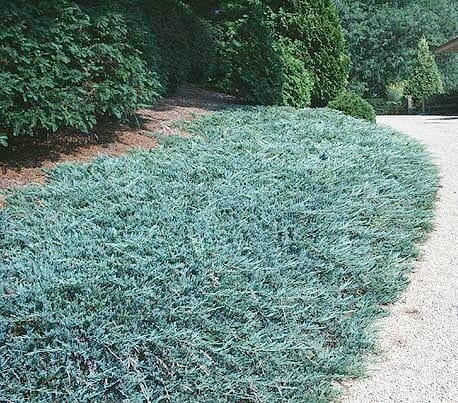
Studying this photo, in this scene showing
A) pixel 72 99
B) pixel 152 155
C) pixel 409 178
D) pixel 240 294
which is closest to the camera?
pixel 240 294

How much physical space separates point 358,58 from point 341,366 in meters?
36.4

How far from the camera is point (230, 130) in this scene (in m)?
6.22

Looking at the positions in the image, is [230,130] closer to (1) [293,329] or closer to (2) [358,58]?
(1) [293,329]

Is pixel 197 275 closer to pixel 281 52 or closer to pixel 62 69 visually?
pixel 62 69

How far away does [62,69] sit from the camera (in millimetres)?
4457

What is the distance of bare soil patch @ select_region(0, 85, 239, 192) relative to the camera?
4.35m

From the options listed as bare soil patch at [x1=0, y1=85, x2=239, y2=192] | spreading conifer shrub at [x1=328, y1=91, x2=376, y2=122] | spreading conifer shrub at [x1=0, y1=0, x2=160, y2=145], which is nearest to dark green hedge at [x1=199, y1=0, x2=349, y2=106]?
spreading conifer shrub at [x1=328, y1=91, x2=376, y2=122]

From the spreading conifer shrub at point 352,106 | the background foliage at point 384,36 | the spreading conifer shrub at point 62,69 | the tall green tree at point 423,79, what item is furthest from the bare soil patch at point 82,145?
the background foliage at point 384,36

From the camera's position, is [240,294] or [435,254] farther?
[435,254]

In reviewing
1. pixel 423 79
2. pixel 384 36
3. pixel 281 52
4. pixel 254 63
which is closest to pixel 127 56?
pixel 254 63

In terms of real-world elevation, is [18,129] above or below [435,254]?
above

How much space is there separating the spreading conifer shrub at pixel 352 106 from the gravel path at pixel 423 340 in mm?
4370

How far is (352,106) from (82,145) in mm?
5742

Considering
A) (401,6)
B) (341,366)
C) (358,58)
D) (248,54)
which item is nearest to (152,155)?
(341,366)
